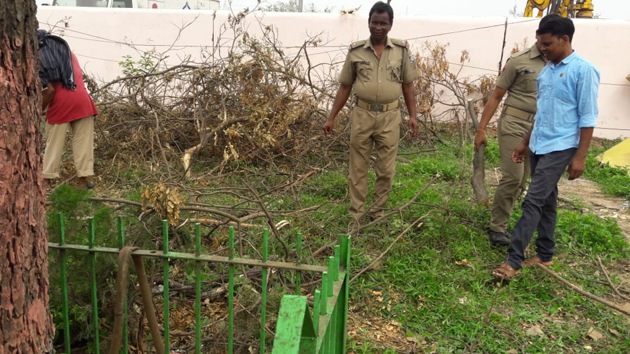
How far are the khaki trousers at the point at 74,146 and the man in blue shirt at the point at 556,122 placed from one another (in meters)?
3.71

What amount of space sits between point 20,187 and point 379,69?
10.5ft

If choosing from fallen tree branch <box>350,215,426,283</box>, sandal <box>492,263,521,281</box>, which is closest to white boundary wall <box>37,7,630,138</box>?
fallen tree branch <box>350,215,426,283</box>

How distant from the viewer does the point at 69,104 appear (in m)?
4.85

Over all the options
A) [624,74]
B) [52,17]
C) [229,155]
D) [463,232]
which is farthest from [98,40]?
[624,74]

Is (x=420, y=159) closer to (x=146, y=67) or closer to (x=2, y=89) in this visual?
(x=146, y=67)

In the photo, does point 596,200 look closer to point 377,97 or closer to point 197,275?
point 377,97

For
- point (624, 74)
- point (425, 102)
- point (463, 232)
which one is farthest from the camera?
point (624, 74)

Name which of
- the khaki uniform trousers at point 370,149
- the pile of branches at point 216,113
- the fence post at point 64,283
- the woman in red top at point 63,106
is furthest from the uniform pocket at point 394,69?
the fence post at point 64,283

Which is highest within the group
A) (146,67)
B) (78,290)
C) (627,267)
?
(146,67)

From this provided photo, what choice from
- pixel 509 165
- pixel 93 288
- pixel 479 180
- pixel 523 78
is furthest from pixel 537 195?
pixel 93 288

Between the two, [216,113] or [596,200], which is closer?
[596,200]

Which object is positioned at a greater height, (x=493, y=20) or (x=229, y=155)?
(x=493, y=20)

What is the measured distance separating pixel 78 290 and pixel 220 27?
7395 mm

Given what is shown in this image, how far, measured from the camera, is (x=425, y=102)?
837 centimetres
